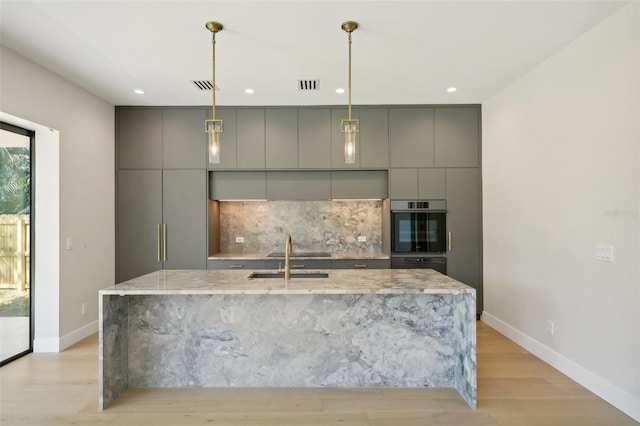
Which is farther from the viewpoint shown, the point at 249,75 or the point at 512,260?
the point at 512,260

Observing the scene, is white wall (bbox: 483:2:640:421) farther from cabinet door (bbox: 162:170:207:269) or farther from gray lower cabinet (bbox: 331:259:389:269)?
cabinet door (bbox: 162:170:207:269)

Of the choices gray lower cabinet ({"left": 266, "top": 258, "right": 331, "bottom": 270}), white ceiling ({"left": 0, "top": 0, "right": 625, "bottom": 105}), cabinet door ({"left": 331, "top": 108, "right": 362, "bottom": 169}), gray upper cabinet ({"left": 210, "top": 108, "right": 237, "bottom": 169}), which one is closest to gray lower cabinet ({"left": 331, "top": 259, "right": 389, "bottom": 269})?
gray lower cabinet ({"left": 266, "top": 258, "right": 331, "bottom": 270})

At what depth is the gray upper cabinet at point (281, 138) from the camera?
451 centimetres

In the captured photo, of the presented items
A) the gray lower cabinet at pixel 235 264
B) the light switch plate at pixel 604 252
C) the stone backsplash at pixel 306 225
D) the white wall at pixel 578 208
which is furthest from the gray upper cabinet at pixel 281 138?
the light switch plate at pixel 604 252

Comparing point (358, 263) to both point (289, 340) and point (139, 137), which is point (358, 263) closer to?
point (289, 340)

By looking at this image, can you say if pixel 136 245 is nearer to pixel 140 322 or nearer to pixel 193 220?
pixel 193 220

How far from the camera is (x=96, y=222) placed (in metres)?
4.12

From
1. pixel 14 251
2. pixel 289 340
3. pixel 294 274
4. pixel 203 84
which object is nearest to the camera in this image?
pixel 289 340

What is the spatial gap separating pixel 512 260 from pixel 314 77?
2.95m

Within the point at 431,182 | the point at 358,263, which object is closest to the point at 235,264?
the point at 358,263

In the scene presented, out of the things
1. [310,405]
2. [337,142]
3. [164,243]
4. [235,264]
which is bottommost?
[310,405]

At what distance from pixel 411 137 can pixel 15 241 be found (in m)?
4.56

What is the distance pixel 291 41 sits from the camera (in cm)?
287

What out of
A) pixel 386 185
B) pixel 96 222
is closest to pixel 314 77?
pixel 386 185
